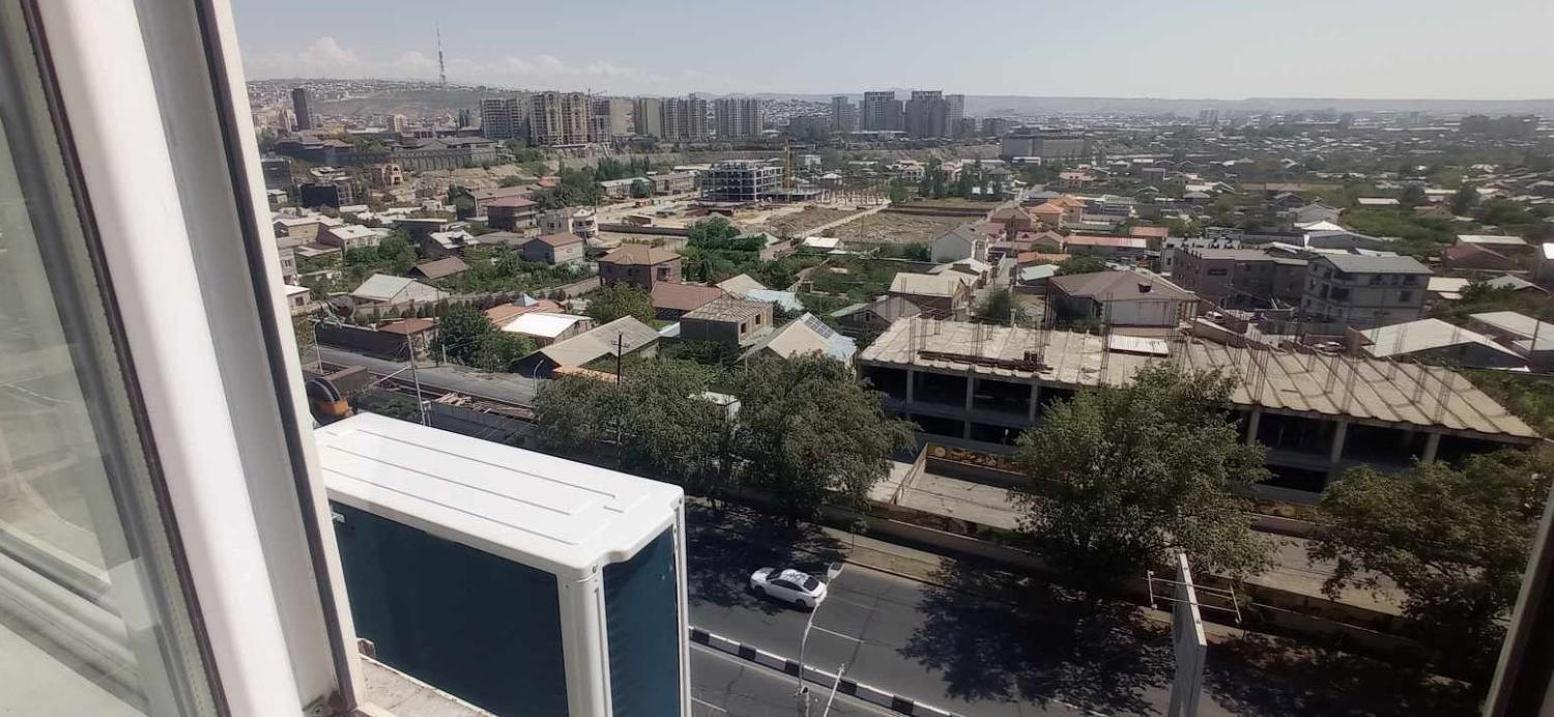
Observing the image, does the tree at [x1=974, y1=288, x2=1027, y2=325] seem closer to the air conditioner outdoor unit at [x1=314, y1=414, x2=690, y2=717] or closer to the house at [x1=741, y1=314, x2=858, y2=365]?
the house at [x1=741, y1=314, x2=858, y2=365]

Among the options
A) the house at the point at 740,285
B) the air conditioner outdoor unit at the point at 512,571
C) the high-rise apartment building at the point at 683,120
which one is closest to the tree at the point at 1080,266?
the house at the point at 740,285

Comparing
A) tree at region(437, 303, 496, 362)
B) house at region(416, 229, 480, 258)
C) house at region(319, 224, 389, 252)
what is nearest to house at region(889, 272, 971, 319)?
tree at region(437, 303, 496, 362)

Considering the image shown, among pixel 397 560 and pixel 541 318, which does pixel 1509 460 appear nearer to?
pixel 397 560

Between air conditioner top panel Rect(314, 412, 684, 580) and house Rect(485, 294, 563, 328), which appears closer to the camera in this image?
air conditioner top panel Rect(314, 412, 684, 580)

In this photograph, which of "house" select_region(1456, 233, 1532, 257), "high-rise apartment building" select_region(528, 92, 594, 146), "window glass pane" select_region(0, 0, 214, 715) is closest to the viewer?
"window glass pane" select_region(0, 0, 214, 715)

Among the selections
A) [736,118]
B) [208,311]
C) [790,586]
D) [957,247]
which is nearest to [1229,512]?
[790,586]

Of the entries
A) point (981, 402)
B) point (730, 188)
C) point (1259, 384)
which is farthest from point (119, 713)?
point (730, 188)

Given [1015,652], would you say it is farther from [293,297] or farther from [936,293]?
[936,293]
